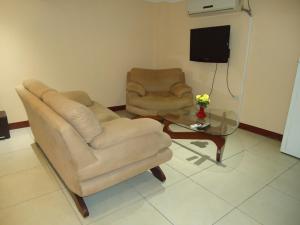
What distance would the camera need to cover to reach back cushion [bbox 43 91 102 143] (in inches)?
58.7

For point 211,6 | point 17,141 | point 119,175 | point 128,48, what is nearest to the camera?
point 119,175

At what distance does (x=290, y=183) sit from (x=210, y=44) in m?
2.41

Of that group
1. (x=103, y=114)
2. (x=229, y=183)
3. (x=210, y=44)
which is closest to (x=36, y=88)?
(x=103, y=114)

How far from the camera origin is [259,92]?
131 inches

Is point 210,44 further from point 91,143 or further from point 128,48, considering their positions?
point 91,143

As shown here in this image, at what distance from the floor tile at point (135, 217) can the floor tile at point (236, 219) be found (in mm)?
461

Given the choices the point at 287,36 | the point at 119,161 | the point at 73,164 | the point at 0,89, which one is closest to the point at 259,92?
the point at 287,36

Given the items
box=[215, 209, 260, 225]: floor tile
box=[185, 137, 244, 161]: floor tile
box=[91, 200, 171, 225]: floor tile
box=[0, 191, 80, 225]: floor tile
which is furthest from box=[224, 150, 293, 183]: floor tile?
box=[0, 191, 80, 225]: floor tile

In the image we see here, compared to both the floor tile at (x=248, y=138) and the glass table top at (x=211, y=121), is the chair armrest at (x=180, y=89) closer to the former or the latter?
the glass table top at (x=211, y=121)

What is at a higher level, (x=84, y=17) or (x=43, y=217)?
(x=84, y=17)

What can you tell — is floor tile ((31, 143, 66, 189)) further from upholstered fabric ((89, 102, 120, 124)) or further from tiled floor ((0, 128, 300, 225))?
upholstered fabric ((89, 102, 120, 124))

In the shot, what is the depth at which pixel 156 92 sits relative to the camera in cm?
422

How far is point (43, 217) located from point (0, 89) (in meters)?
2.49

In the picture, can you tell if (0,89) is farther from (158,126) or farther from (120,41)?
(158,126)
